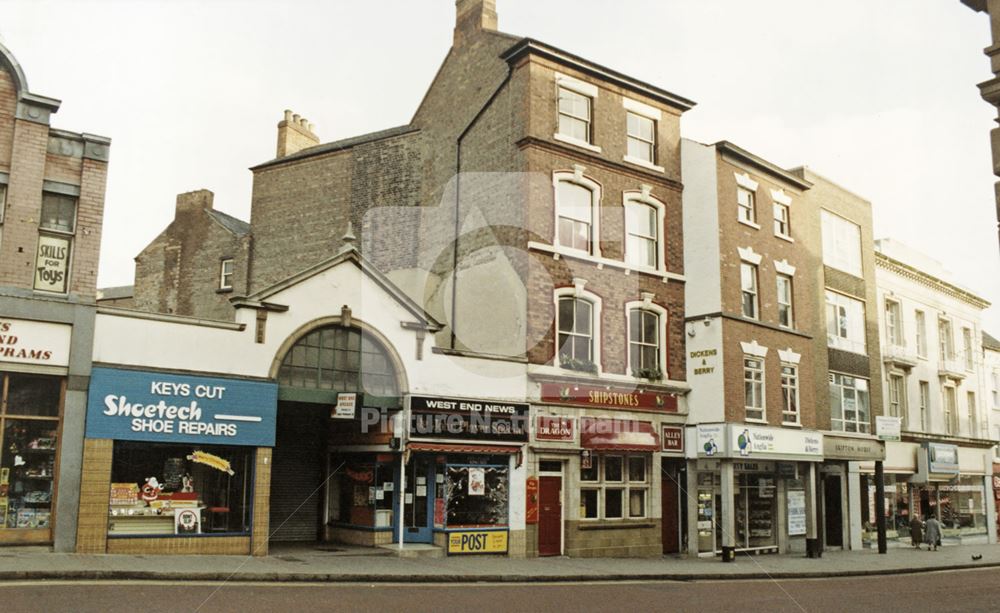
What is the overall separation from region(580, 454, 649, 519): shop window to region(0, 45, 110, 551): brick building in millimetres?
12579

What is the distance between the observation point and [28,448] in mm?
16500

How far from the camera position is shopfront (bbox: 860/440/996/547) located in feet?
A: 106

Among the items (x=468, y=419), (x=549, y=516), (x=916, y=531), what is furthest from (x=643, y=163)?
(x=916, y=531)

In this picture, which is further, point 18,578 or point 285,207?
point 285,207

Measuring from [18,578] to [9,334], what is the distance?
488cm

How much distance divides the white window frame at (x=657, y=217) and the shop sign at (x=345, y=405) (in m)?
9.63

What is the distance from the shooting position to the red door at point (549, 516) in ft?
74.1

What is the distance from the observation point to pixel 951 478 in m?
35.1

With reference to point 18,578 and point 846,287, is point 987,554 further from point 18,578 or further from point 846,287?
point 18,578

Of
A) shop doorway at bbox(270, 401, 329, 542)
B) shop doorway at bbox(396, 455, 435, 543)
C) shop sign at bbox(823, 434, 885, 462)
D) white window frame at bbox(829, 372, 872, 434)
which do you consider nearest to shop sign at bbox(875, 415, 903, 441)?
shop sign at bbox(823, 434, 885, 462)

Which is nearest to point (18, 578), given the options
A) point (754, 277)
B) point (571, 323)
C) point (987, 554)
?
point (571, 323)

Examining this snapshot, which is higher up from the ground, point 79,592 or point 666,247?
point 666,247

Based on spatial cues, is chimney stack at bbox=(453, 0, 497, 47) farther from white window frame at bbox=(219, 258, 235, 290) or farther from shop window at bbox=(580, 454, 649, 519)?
shop window at bbox=(580, 454, 649, 519)

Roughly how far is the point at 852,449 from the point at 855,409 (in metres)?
2.25
